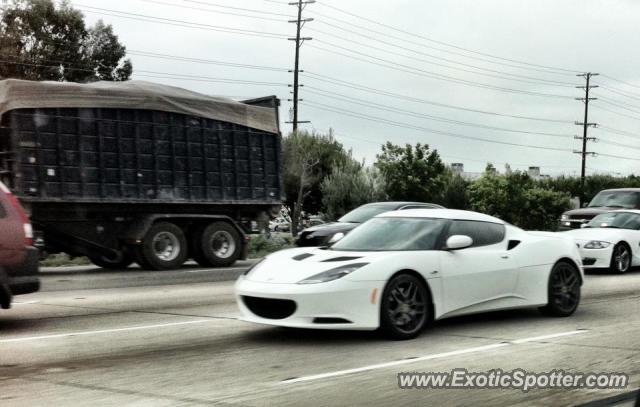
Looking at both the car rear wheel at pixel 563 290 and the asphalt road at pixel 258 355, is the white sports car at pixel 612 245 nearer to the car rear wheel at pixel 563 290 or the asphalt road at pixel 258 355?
the asphalt road at pixel 258 355

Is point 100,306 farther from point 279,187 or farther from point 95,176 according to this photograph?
point 279,187

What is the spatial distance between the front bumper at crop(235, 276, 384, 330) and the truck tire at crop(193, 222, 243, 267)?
34.9ft

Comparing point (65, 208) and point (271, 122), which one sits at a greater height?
point (271, 122)

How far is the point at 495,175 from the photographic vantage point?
4894 centimetres

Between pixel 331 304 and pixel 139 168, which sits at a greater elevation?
pixel 139 168

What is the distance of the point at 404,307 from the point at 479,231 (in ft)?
5.45

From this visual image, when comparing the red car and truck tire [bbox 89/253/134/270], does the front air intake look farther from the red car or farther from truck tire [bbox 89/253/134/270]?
truck tire [bbox 89/253/134/270]

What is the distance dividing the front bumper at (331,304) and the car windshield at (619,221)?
438 inches

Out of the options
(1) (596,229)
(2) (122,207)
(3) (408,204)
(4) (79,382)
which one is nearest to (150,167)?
(2) (122,207)

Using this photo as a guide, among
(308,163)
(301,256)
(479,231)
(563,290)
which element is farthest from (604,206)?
(308,163)

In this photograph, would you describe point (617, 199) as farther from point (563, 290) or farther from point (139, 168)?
point (563, 290)

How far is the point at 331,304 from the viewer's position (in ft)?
24.8

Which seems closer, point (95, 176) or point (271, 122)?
point (95, 176)

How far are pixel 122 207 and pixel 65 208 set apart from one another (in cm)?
129
